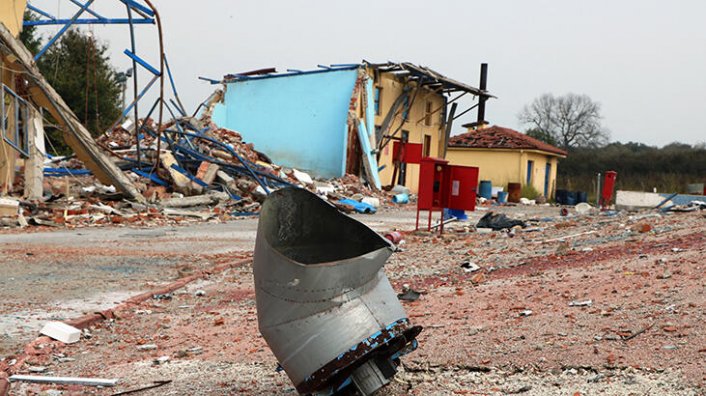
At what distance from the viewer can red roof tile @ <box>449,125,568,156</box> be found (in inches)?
1507

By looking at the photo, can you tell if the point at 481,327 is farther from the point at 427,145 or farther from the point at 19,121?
the point at 427,145

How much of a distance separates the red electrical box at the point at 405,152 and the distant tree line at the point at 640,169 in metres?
10.7

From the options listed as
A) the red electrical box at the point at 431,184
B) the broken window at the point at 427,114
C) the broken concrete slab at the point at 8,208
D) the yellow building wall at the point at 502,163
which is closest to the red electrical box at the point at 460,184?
the red electrical box at the point at 431,184

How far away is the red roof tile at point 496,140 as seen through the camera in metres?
38.3

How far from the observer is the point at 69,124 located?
56.6ft

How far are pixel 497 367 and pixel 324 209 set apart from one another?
4.13 ft

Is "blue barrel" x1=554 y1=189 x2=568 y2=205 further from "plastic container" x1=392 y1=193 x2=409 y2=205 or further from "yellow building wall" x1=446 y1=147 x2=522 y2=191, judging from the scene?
"plastic container" x1=392 y1=193 x2=409 y2=205

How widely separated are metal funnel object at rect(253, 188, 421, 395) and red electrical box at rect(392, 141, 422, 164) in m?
26.4

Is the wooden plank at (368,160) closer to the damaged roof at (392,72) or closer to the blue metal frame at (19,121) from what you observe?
the damaged roof at (392,72)

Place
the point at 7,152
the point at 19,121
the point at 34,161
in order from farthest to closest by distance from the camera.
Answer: the point at 19,121, the point at 7,152, the point at 34,161

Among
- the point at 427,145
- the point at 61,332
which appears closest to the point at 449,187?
the point at 61,332

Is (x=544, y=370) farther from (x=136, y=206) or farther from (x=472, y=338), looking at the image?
(x=136, y=206)

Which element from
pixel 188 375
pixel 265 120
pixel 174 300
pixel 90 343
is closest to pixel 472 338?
pixel 188 375

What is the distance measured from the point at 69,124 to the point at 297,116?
1330cm
